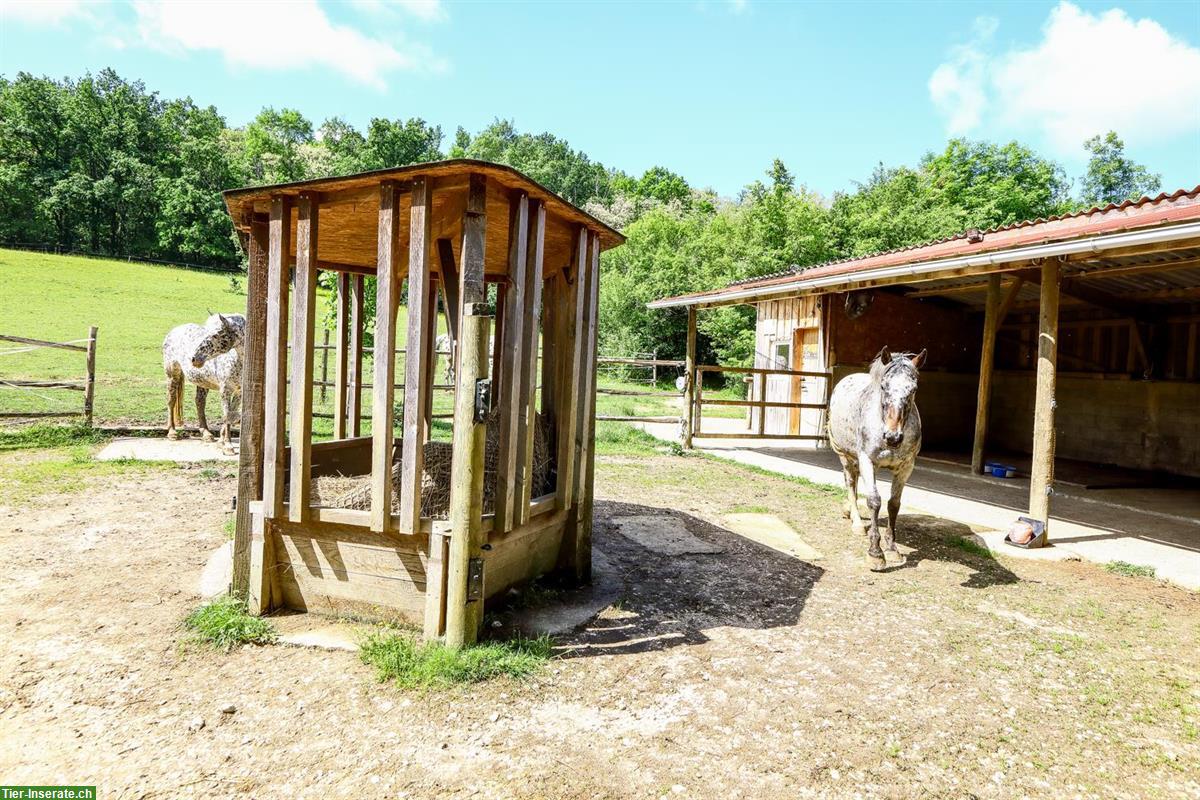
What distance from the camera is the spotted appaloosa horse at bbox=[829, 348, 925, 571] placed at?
15.9 ft

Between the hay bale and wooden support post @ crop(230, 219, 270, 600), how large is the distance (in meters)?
0.43

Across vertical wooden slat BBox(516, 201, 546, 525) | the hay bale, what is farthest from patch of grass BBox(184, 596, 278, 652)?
vertical wooden slat BBox(516, 201, 546, 525)

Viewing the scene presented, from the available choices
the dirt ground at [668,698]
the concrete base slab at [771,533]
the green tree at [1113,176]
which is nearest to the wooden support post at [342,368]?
the dirt ground at [668,698]

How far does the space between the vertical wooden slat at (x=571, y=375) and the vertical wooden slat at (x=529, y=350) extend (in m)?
0.45

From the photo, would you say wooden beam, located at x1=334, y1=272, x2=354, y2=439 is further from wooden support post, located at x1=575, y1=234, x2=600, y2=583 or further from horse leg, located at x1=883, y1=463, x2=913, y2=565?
horse leg, located at x1=883, y1=463, x2=913, y2=565

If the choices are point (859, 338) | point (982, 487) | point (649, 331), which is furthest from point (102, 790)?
point (649, 331)

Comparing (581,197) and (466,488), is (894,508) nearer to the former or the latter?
(466,488)

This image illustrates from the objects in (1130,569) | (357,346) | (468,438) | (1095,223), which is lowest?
(1130,569)

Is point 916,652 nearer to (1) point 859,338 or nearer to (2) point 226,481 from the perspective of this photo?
(2) point 226,481

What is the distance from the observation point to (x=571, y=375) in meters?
4.12

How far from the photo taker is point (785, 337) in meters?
13.3

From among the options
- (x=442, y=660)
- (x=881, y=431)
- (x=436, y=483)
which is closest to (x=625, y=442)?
(x=881, y=431)

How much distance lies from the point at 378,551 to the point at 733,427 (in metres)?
12.7

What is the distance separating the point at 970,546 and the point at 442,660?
16.7ft
